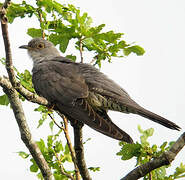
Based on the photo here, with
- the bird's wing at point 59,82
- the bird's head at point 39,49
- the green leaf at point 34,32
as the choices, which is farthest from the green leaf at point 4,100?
the bird's head at point 39,49

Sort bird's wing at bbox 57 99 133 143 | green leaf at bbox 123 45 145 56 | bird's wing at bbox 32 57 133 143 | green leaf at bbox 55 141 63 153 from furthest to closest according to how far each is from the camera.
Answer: green leaf at bbox 123 45 145 56
green leaf at bbox 55 141 63 153
bird's wing at bbox 32 57 133 143
bird's wing at bbox 57 99 133 143

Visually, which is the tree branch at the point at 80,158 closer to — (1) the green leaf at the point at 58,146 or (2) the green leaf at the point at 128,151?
(2) the green leaf at the point at 128,151

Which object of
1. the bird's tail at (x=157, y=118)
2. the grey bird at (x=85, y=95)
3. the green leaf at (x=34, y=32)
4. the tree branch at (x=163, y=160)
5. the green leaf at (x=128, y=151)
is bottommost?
the tree branch at (x=163, y=160)

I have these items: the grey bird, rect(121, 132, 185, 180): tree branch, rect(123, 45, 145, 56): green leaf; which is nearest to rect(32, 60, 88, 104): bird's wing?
the grey bird

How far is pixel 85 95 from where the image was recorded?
14.1 ft

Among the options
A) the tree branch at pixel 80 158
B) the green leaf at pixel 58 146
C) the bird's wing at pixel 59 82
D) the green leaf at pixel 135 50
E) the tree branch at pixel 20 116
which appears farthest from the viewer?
the green leaf at pixel 135 50

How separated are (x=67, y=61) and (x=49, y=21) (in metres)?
0.78

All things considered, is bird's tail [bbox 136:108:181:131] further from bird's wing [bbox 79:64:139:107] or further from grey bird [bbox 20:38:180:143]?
bird's wing [bbox 79:64:139:107]

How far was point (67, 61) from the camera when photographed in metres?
4.97

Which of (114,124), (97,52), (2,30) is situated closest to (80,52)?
(97,52)

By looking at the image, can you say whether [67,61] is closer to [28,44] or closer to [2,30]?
[28,44]

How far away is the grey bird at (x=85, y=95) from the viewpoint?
387 cm

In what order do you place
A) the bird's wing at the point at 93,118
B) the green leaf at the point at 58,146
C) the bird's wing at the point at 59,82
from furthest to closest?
the bird's wing at the point at 59,82 < the green leaf at the point at 58,146 < the bird's wing at the point at 93,118

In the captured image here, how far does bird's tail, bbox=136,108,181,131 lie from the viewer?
12.0 feet
